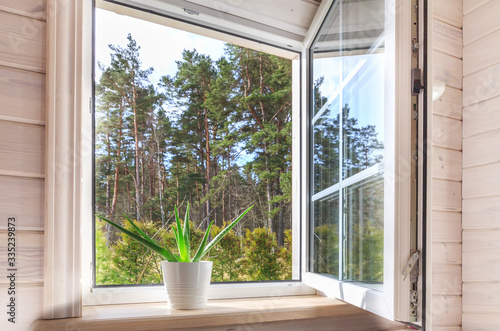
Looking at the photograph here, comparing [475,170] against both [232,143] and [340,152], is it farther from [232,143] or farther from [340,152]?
[232,143]

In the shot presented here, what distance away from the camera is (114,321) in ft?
3.16

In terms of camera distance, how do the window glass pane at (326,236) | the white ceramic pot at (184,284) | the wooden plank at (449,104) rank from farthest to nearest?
the wooden plank at (449,104), the window glass pane at (326,236), the white ceramic pot at (184,284)

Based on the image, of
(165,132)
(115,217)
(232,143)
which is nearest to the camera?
(115,217)

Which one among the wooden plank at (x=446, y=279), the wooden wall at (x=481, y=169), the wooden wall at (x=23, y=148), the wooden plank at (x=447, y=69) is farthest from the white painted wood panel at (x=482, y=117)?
the wooden wall at (x=23, y=148)

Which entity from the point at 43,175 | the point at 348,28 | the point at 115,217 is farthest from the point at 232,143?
the point at 43,175

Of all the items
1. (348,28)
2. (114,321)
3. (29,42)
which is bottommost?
(114,321)

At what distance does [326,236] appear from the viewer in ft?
4.23

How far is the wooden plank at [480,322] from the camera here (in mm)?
1256

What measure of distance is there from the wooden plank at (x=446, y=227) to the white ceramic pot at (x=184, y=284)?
2.63ft

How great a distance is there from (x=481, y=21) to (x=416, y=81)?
0.78 metres

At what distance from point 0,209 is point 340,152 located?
874mm

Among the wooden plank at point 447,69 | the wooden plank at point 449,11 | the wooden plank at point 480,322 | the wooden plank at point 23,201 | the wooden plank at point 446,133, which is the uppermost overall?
the wooden plank at point 449,11

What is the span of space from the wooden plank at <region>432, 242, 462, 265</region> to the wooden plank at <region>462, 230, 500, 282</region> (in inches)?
0.6

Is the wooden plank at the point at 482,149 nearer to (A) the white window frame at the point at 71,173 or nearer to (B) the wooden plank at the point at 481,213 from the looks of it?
(B) the wooden plank at the point at 481,213
